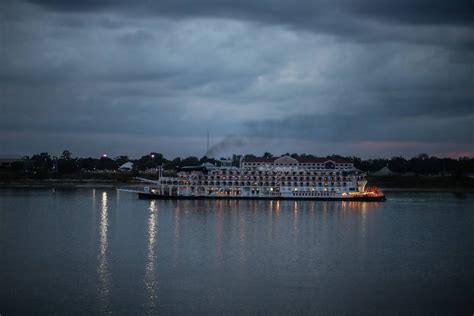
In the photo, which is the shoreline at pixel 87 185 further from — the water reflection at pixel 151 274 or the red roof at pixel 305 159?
the water reflection at pixel 151 274

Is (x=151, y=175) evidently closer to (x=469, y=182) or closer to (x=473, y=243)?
(x=469, y=182)

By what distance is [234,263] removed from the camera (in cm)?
3531

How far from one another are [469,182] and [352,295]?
103m

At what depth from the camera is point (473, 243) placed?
4466 centimetres

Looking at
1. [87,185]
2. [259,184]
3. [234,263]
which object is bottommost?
[234,263]

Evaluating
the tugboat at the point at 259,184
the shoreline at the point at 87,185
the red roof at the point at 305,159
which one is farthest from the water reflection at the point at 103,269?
the shoreline at the point at 87,185

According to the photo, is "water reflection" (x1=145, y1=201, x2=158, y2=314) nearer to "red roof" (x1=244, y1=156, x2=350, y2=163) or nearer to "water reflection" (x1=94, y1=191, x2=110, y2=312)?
"water reflection" (x1=94, y1=191, x2=110, y2=312)

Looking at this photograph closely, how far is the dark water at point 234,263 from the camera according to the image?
26.7 m

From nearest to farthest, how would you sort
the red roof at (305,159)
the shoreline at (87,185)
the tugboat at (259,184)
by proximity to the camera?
the tugboat at (259,184)
the red roof at (305,159)
the shoreline at (87,185)

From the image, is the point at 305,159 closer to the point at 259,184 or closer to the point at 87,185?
the point at 259,184

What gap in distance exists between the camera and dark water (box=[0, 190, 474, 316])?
26656mm

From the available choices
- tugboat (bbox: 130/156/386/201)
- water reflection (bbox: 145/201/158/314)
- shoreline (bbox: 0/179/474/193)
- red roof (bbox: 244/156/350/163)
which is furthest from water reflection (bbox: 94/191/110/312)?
shoreline (bbox: 0/179/474/193)

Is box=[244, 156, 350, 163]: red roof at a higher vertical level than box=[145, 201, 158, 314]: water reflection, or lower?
higher

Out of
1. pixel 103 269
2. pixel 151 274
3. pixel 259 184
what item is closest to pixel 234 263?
pixel 151 274
